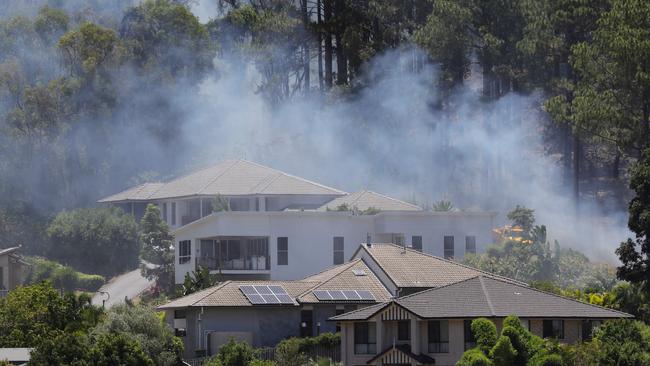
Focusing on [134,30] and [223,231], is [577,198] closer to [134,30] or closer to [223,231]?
[223,231]

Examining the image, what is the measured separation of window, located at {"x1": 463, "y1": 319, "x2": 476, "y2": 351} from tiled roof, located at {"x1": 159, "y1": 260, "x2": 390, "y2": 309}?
6.93 metres

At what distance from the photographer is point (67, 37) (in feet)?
382

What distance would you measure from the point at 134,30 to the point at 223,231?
39.1 meters

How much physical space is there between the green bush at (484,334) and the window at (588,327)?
495 centimetres

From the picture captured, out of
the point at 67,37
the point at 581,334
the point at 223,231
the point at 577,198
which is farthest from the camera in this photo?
the point at 67,37

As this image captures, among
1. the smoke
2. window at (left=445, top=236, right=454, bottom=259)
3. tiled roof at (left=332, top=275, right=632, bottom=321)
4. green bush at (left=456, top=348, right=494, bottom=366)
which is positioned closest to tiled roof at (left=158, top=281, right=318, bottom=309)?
tiled roof at (left=332, top=275, right=632, bottom=321)

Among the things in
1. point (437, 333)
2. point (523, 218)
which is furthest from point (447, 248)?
point (437, 333)

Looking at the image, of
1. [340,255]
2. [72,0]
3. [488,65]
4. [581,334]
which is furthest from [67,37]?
[581,334]

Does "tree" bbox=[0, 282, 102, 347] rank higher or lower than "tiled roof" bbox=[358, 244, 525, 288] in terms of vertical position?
lower

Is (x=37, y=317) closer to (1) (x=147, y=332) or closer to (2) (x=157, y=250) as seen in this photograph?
(1) (x=147, y=332)

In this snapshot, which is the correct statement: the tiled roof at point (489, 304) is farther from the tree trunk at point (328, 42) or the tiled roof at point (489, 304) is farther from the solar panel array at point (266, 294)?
the tree trunk at point (328, 42)

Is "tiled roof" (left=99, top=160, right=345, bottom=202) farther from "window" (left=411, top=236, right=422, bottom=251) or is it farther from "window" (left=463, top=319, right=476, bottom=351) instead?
"window" (left=463, top=319, right=476, bottom=351)

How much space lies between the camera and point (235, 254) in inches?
3479

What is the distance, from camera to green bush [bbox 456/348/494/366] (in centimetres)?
6191
